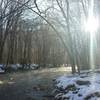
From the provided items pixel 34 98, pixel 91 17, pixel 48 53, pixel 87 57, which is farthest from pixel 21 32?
pixel 34 98

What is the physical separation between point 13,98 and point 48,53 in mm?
58511

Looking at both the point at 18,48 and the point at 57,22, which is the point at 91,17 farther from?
the point at 18,48

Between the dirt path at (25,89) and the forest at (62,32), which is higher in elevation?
the forest at (62,32)

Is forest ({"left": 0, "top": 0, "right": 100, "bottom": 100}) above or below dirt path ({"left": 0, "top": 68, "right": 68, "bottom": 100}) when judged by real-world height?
above

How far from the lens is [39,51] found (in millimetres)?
69750

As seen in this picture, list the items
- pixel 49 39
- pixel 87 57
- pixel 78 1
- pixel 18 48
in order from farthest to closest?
pixel 49 39 < pixel 18 48 < pixel 87 57 < pixel 78 1

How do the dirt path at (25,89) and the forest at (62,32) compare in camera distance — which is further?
the forest at (62,32)

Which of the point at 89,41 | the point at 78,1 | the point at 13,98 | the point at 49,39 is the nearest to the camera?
the point at 13,98

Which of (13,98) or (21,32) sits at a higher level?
(21,32)

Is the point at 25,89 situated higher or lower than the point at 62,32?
lower

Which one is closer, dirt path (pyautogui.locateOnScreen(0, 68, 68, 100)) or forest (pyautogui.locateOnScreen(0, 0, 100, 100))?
dirt path (pyautogui.locateOnScreen(0, 68, 68, 100))

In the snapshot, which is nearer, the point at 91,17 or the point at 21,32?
the point at 91,17

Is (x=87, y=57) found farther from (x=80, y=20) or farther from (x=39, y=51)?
(x=39, y=51)

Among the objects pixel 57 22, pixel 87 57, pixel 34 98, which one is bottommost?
pixel 34 98
